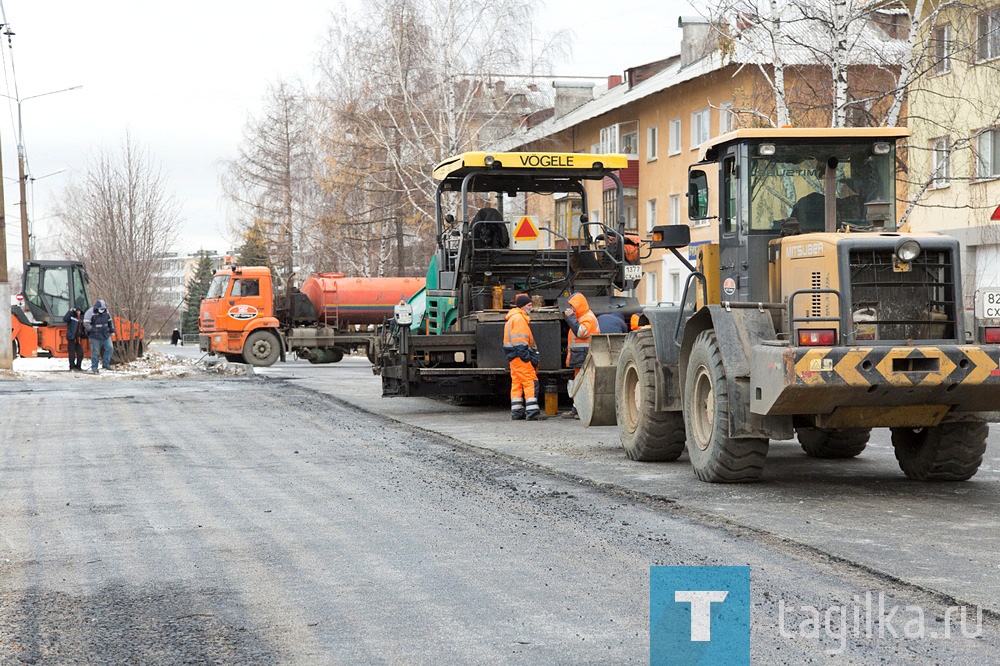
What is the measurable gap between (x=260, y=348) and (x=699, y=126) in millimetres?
15669

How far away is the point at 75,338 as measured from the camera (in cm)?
3123

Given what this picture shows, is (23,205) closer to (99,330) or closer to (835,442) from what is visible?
(99,330)

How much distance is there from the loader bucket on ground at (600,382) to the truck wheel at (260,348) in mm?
21611

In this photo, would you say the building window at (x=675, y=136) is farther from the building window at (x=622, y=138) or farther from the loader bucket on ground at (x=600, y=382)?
the loader bucket on ground at (x=600, y=382)

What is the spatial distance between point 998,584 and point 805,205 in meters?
4.30

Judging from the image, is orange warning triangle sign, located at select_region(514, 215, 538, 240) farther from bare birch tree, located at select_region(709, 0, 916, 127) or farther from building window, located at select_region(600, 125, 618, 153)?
building window, located at select_region(600, 125, 618, 153)

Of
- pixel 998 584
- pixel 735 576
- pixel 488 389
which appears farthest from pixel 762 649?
pixel 488 389

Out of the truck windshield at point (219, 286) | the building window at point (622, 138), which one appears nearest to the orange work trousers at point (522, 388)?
the truck windshield at point (219, 286)

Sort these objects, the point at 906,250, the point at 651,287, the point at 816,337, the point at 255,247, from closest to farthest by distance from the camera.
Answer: the point at 816,337 < the point at 906,250 < the point at 651,287 < the point at 255,247

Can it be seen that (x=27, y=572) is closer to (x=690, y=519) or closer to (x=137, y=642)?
(x=137, y=642)

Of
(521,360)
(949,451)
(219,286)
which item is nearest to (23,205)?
(219,286)

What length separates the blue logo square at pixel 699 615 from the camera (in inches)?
199

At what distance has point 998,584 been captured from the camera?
20.2 ft

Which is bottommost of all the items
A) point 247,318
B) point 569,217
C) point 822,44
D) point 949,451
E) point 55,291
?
point 949,451
